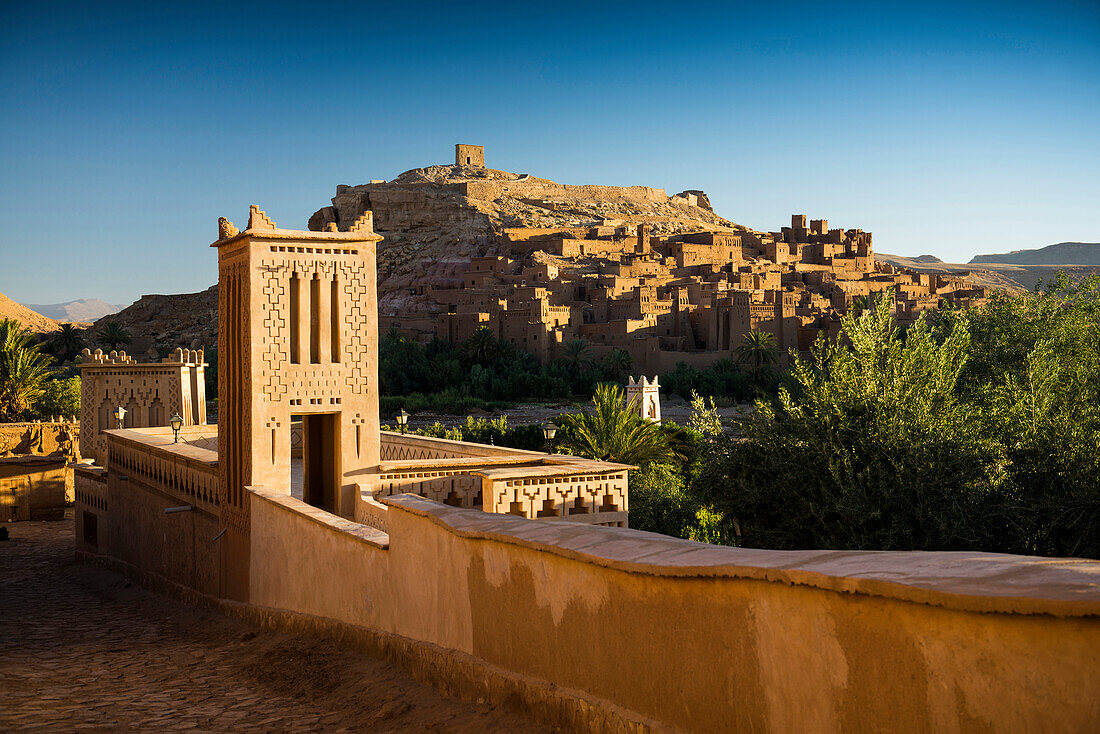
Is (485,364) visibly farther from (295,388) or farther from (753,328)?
(295,388)

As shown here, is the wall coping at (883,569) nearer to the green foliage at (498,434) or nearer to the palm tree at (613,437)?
the palm tree at (613,437)

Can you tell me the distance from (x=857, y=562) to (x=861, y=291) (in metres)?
54.6

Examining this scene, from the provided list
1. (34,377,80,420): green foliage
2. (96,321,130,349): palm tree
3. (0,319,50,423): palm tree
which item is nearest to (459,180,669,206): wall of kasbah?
(96,321,130,349): palm tree

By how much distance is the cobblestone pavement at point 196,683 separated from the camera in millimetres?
4336

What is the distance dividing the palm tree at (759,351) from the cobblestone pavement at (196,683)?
35.5m

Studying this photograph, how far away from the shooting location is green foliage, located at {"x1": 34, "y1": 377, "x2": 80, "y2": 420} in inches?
1099

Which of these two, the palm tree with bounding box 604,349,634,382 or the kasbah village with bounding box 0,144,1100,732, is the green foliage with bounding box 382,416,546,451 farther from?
the palm tree with bounding box 604,349,634,382

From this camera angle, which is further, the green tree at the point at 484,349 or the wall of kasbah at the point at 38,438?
the green tree at the point at 484,349

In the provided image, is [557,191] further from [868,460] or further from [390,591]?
[390,591]

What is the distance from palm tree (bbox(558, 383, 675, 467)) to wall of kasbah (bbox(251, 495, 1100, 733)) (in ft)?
35.0

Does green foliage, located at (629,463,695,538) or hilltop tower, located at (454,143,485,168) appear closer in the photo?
green foliage, located at (629,463,695,538)

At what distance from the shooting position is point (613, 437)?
1556 centimetres

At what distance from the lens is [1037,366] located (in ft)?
31.3

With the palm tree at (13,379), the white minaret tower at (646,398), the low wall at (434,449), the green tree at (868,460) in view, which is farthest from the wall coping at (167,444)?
the palm tree at (13,379)
